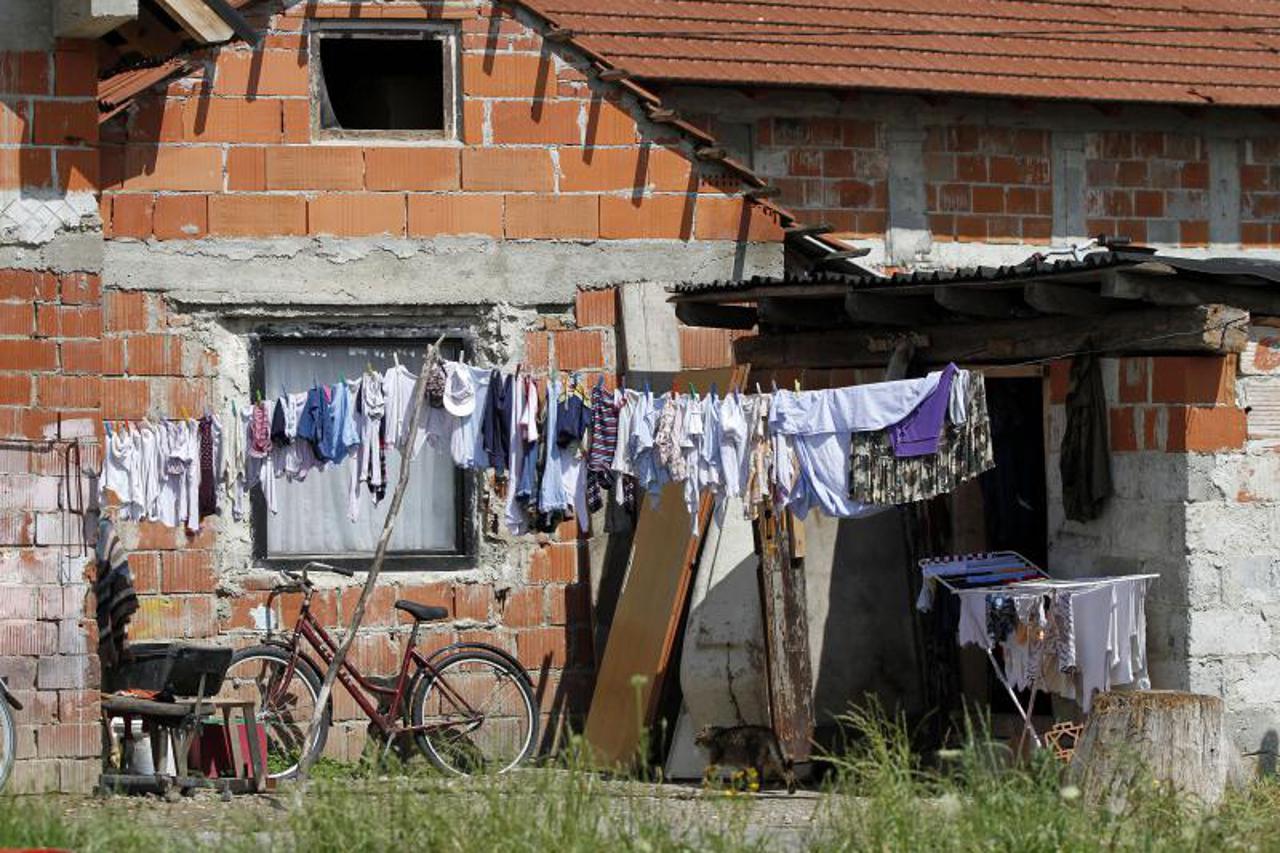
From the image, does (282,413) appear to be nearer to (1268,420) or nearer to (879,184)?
(1268,420)

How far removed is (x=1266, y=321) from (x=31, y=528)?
6.27 meters

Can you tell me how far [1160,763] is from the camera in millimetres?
10203

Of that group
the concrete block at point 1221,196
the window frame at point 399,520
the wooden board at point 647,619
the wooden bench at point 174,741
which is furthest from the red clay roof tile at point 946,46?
the wooden bench at point 174,741

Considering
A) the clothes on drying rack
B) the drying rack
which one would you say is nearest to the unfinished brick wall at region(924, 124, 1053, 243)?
the drying rack

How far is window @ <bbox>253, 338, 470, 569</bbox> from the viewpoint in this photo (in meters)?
13.6

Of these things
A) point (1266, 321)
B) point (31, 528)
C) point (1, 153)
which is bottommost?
point (31, 528)

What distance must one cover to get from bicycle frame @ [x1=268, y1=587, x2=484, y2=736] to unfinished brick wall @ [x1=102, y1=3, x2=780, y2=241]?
233 centimetres

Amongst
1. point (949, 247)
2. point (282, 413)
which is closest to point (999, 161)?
point (949, 247)

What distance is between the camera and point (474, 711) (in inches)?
515

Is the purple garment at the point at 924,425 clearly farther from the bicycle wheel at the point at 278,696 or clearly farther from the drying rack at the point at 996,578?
the bicycle wheel at the point at 278,696

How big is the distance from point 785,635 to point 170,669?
126 inches

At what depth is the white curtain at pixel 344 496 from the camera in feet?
44.7

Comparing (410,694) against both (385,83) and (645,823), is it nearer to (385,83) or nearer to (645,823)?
(385,83)

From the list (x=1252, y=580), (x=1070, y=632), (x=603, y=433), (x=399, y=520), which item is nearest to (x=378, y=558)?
(x=603, y=433)
